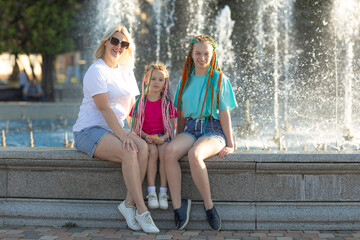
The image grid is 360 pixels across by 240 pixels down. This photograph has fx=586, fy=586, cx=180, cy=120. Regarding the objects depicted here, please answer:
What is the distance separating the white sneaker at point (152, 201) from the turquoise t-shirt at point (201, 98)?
0.78 metres

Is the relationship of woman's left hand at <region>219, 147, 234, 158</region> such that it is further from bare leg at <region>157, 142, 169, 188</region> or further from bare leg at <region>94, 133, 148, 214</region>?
bare leg at <region>94, 133, 148, 214</region>

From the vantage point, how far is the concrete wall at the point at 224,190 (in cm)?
470

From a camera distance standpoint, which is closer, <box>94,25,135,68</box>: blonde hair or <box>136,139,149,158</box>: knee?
<box>136,139,149,158</box>: knee

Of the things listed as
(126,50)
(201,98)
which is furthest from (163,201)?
(126,50)

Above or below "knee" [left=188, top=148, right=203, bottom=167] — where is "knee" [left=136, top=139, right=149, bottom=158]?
above

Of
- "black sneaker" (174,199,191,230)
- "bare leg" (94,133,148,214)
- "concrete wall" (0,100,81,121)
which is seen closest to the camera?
"bare leg" (94,133,148,214)

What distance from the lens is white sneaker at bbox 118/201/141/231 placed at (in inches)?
184

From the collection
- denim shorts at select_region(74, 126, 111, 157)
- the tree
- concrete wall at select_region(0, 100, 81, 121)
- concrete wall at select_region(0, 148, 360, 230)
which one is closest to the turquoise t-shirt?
concrete wall at select_region(0, 148, 360, 230)

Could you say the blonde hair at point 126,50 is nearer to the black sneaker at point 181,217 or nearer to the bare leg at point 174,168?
the bare leg at point 174,168

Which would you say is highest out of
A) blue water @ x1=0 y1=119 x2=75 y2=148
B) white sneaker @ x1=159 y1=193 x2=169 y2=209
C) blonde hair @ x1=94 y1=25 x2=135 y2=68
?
blonde hair @ x1=94 y1=25 x2=135 y2=68

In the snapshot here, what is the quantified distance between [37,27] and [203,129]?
1935cm

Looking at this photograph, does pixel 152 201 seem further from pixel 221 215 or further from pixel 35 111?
pixel 35 111

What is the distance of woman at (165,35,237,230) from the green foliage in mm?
18835

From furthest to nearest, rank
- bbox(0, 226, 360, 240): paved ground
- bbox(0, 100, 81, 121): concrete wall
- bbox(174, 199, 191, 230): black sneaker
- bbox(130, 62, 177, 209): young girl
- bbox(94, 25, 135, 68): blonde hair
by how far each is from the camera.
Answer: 1. bbox(0, 100, 81, 121): concrete wall
2. bbox(94, 25, 135, 68): blonde hair
3. bbox(130, 62, 177, 209): young girl
4. bbox(174, 199, 191, 230): black sneaker
5. bbox(0, 226, 360, 240): paved ground
